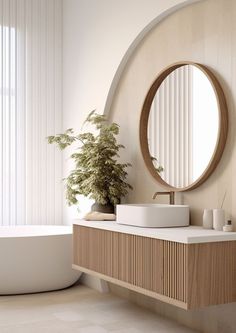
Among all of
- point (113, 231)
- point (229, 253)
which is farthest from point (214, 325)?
point (113, 231)

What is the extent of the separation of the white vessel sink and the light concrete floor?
71 cm

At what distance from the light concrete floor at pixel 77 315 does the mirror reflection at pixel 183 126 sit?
990 mm

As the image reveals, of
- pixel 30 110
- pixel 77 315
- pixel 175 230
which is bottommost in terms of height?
pixel 77 315

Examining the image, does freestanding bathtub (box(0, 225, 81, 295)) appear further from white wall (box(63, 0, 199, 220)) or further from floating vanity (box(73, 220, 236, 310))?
floating vanity (box(73, 220, 236, 310))

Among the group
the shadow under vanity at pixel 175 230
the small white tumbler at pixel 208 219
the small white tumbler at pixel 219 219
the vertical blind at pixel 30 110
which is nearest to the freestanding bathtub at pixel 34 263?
the shadow under vanity at pixel 175 230

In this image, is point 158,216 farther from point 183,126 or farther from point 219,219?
point 183,126

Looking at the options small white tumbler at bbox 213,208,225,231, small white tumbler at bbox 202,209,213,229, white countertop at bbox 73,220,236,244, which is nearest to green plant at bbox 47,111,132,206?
white countertop at bbox 73,220,236,244

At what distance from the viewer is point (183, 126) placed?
3672 millimetres

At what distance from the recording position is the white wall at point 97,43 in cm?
416

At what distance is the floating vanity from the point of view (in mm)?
2867

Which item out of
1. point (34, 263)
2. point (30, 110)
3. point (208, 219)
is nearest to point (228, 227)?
point (208, 219)

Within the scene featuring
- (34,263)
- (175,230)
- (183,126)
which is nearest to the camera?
(175,230)

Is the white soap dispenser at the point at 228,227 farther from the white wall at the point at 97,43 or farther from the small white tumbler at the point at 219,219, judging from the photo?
the white wall at the point at 97,43

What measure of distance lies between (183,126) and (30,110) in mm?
2309
